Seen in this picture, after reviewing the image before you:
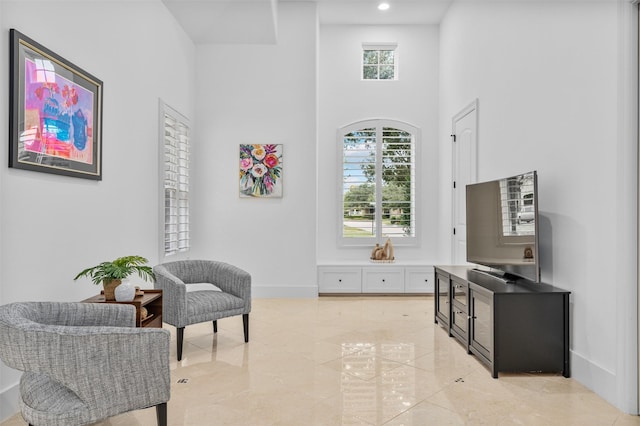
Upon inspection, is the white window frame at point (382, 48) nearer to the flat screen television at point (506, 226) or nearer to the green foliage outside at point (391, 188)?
the green foliage outside at point (391, 188)

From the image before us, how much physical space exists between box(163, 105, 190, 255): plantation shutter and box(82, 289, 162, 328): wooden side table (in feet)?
5.20

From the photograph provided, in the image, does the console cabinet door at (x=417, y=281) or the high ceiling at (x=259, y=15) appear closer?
the high ceiling at (x=259, y=15)

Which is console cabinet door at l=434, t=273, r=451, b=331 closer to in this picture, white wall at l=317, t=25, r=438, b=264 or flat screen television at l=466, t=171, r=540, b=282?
flat screen television at l=466, t=171, r=540, b=282

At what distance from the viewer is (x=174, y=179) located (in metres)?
5.05

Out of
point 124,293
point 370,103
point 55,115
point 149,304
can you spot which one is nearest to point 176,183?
point 149,304

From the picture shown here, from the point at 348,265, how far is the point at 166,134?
290cm

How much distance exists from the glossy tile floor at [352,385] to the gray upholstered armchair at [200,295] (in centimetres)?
30

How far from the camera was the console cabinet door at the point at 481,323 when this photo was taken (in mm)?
3173

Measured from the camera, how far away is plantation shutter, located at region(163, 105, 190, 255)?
486 cm

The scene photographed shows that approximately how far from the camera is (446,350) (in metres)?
3.71

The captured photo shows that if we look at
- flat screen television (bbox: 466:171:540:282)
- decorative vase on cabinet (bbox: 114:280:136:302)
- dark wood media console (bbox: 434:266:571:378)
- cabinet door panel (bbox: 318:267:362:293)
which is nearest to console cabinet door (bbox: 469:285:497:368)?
dark wood media console (bbox: 434:266:571:378)

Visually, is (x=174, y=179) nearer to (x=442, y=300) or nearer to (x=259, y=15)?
(x=259, y=15)

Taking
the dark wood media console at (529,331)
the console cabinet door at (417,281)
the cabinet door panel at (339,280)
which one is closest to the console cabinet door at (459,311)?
the dark wood media console at (529,331)

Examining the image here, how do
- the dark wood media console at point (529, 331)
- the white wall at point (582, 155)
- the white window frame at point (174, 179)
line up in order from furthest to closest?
the white window frame at point (174, 179)
the dark wood media console at point (529, 331)
the white wall at point (582, 155)
